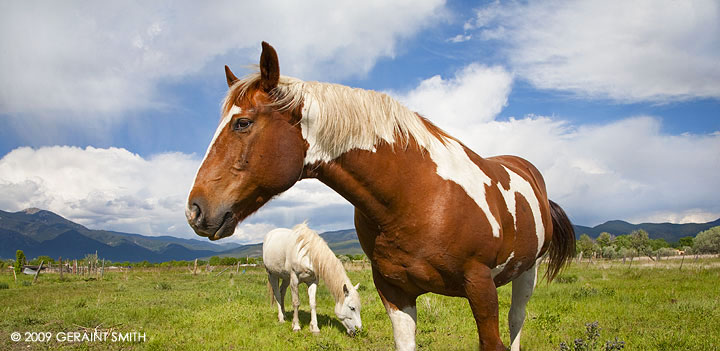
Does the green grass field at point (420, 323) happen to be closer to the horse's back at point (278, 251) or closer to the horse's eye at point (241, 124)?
the horse's back at point (278, 251)

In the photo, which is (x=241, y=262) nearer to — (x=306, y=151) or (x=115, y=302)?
(x=115, y=302)

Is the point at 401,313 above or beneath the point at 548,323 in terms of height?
above

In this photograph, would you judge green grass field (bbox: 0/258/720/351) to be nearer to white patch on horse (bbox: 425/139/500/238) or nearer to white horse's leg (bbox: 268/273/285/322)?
white horse's leg (bbox: 268/273/285/322)

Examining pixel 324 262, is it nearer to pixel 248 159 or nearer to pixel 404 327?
pixel 404 327

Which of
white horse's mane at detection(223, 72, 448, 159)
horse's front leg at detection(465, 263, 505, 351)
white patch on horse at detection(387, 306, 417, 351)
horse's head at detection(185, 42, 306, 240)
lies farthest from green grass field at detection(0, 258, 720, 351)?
horse's head at detection(185, 42, 306, 240)

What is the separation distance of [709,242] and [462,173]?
261 ft

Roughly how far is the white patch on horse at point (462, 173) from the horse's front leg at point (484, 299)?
26 centimetres

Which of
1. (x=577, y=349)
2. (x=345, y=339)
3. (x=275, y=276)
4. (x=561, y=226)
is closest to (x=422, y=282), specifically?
(x=577, y=349)

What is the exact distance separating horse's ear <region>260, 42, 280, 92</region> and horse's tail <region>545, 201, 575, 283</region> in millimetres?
4020

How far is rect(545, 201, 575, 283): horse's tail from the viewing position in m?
4.73

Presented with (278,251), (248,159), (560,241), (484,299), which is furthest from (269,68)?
(278,251)

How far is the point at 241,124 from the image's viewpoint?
1960 mm

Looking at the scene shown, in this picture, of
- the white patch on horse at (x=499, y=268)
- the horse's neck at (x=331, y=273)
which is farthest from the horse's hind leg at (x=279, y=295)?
the white patch on horse at (x=499, y=268)

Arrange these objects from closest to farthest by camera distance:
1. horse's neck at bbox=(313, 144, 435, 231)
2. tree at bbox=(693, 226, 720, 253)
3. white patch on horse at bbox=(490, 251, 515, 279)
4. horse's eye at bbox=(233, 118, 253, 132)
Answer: horse's eye at bbox=(233, 118, 253, 132) < horse's neck at bbox=(313, 144, 435, 231) < white patch on horse at bbox=(490, 251, 515, 279) < tree at bbox=(693, 226, 720, 253)
